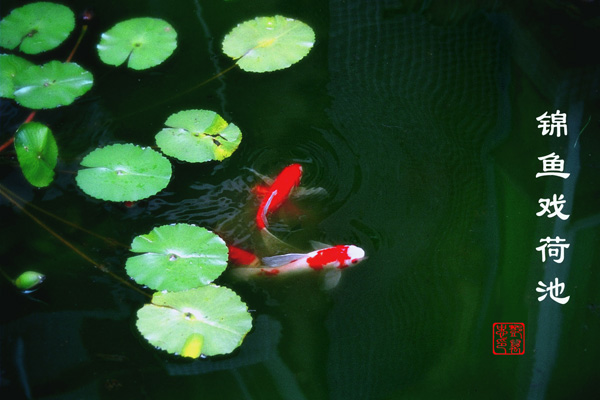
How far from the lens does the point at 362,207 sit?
83.8 inches

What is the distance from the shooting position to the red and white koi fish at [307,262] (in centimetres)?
194

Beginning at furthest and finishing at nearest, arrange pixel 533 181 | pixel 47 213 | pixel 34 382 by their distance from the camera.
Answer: pixel 533 181 < pixel 47 213 < pixel 34 382

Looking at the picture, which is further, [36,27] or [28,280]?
[36,27]

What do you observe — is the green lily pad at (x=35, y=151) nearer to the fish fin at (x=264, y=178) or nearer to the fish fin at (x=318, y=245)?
the fish fin at (x=264, y=178)

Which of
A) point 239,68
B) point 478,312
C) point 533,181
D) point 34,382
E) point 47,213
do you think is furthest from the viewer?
point 239,68

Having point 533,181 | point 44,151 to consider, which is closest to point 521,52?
point 533,181

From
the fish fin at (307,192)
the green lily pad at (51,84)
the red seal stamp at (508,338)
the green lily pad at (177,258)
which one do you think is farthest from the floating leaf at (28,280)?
the red seal stamp at (508,338)

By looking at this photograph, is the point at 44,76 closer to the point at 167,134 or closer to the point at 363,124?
the point at 167,134

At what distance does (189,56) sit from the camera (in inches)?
103

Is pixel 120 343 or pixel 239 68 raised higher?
pixel 239 68

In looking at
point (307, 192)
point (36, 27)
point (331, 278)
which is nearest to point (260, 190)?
point (307, 192)

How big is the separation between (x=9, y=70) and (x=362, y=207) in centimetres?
146

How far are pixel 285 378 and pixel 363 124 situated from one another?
1016 mm

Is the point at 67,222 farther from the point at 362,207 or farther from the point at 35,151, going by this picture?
the point at 362,207
